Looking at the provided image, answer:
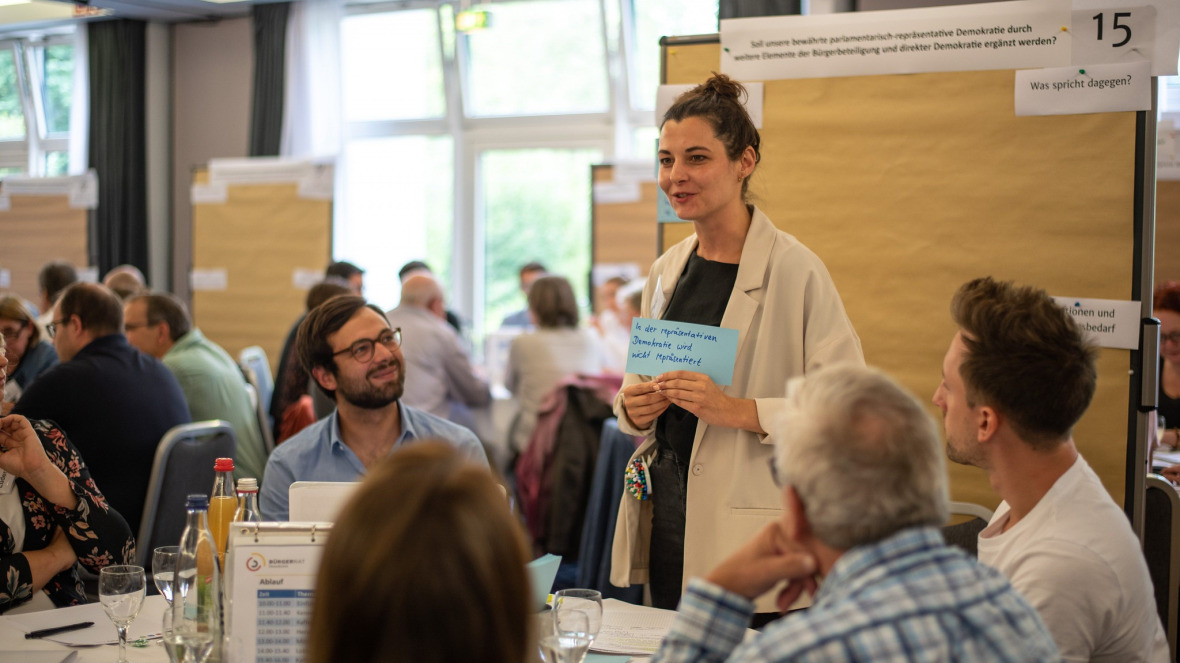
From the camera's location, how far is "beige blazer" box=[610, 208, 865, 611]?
2.12m

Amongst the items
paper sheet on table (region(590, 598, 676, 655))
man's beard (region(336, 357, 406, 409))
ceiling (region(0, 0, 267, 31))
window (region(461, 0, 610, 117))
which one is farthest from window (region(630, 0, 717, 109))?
paper sheet on table (region(590, 598, 676, 655))

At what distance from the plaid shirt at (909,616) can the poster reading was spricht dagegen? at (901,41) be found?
2262 millimetres

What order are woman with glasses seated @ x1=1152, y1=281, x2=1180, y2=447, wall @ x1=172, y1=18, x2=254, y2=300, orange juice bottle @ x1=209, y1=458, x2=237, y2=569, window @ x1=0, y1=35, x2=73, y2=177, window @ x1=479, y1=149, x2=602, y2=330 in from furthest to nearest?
window @ x1=0, y1=35, x2=73, y2=177, wall @ x1=172, y1=18, x2=254, y2=300, window @ x1=479, y1=149, x2=602, y2=330, woman with glasses seated @ x1=1152, y1=281, x2=1180, y2=447, orange juice bottle @ x1=209, y1=458, x2=237, y2=569

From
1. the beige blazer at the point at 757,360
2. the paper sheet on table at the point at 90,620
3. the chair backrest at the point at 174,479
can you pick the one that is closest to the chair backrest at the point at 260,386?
the chair backrest at the point at 174,479

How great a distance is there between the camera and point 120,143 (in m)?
8.45

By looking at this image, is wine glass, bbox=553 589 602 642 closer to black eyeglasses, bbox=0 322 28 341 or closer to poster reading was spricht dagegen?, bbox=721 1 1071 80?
poster reading was spricht dagegen?, bbox=721 1 1071 80

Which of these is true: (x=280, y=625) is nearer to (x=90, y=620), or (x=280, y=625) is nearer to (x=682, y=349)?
(x=90, y=620)

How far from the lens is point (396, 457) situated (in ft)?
2.84

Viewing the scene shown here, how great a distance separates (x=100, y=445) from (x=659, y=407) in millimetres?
2080

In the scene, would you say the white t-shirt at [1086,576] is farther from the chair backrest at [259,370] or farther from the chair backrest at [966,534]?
the chair backrest at [259,370]

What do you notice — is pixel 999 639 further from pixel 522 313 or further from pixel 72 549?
pixel 522 313

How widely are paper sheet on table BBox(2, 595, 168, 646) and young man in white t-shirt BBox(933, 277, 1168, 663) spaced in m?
1.55

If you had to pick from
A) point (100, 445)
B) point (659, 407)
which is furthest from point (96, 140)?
point (659, 407)

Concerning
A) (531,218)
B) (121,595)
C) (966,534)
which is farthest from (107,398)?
(531,218)
